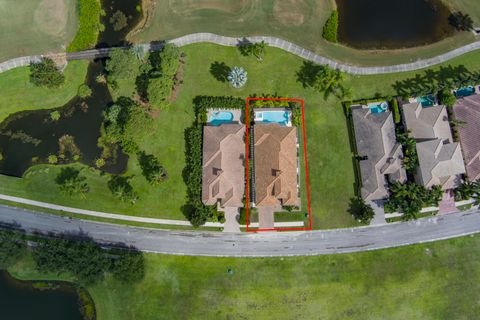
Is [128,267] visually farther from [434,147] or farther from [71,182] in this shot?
[434,147]

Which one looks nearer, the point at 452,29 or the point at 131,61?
the point at 131,61

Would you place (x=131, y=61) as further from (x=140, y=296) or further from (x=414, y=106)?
(x=414, y=106)

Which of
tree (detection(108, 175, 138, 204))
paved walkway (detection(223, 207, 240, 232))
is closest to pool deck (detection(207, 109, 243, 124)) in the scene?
paved walkway (detection(223, 207, 240, 232))

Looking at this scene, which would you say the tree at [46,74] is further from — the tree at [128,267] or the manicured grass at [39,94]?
the tree at [128,267]

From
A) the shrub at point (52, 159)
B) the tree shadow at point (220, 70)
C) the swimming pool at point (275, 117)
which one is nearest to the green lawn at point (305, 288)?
the shrub at point (52, 159)

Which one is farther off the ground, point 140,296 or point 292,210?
point 292,210

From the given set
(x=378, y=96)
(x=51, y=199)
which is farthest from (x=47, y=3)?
(x=378, y=96)

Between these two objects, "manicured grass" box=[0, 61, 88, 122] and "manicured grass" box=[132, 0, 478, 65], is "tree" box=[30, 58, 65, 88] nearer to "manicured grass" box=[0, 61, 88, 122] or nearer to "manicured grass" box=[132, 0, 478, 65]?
"manicured grass" box=[0, 61, 88, 122]
